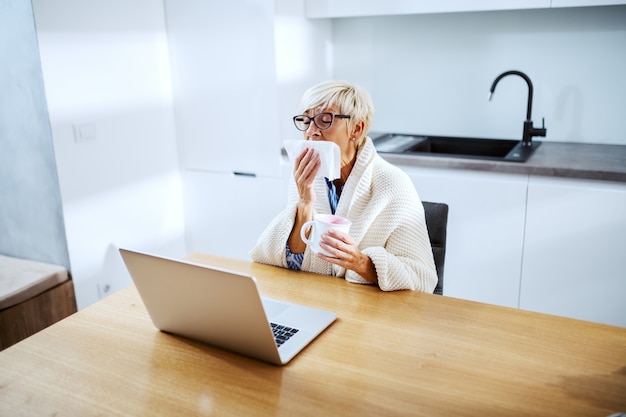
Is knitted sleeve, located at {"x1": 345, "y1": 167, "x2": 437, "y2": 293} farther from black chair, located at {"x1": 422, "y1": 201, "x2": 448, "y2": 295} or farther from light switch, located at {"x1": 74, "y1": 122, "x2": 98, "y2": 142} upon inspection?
light switch, located at {"x1": 74, "y1": 122, "x2": 98, "y2": 142}

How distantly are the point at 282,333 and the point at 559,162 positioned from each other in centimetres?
158

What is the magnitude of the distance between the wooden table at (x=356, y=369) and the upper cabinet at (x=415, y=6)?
1.52 m

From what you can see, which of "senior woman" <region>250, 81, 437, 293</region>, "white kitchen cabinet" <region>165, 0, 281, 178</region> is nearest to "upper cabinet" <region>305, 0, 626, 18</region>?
"white kitchen cabinet" <region>165, 0, 281, 178</region>

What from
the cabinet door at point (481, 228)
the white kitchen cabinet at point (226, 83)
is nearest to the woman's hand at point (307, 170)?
the cabinet door at point (481, 228)

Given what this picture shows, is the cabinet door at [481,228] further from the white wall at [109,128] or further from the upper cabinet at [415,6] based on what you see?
the white wall at [109,128]

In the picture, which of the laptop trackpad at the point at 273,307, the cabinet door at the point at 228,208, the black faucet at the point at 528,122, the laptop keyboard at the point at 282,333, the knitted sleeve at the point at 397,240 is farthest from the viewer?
the cabinet door at the point at 228,208

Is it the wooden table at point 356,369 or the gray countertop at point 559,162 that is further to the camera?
the gray countertop at point 559,162

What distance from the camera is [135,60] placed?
269 centimetres

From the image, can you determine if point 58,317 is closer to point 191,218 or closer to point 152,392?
point 191,218

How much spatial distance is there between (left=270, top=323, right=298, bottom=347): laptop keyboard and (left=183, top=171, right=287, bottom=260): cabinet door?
5.17ft

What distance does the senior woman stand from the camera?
1.37 meters

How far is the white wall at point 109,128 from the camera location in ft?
7.71

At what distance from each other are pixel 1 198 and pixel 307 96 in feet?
5.60

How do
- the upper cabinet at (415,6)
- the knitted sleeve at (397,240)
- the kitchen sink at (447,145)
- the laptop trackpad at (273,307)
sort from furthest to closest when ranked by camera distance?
1. the kitchen sink at (447,145)
2. the upper cabinet at (415,6)
3. the knitted sleeve at (397,240)
4. the laptop trackpad at (273,307)
